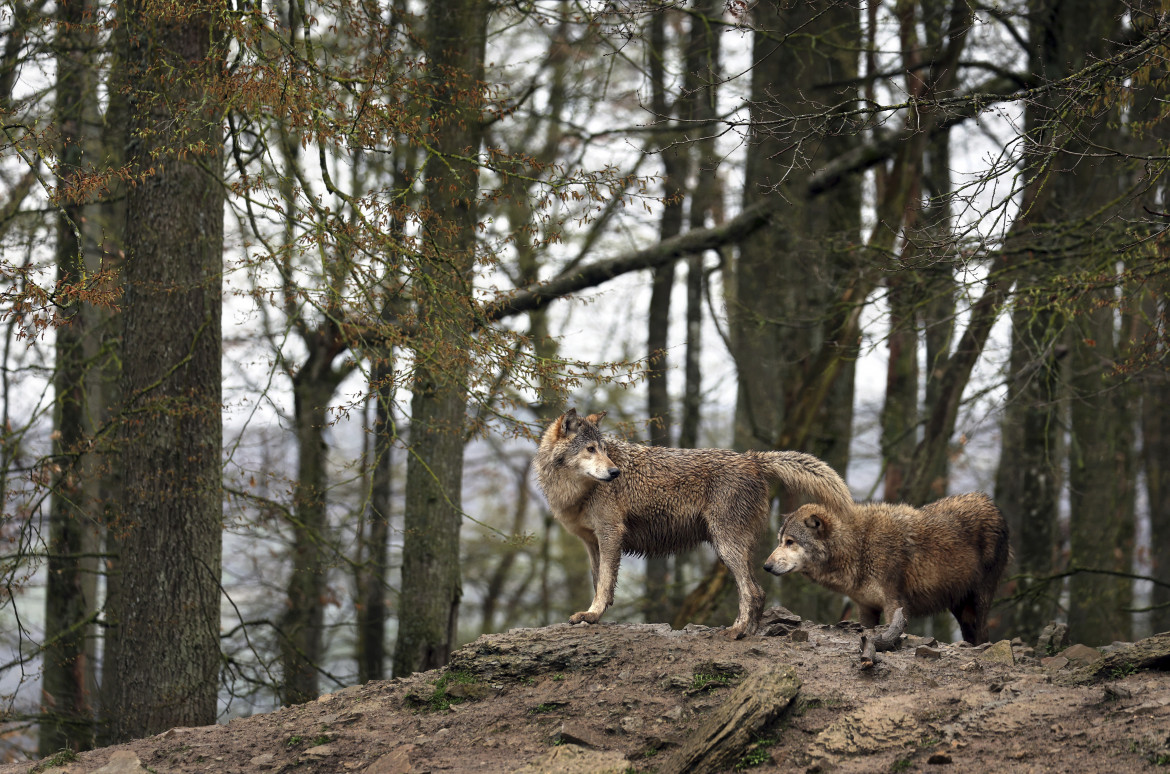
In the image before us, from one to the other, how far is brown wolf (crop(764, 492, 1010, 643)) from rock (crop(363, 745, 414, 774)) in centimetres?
367

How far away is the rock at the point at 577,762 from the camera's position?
20.6ft

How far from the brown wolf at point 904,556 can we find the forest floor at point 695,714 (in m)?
0.74

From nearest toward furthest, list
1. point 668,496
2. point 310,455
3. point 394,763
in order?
point 394,763, point 668,496, point 310,455

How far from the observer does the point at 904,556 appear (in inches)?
351

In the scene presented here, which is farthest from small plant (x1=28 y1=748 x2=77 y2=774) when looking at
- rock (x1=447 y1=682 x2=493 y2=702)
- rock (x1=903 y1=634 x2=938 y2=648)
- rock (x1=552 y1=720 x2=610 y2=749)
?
rock (x1=903 y1=634 x2=938 y2=648)

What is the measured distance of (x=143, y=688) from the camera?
30.9ft

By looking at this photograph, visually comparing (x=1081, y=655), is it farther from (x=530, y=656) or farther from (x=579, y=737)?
(x=530, y=656)

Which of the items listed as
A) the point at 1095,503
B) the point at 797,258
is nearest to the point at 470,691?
the point at 797,258

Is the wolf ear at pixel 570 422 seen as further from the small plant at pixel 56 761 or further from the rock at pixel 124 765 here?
the small plant at pixel 56 761

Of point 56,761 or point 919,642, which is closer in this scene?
point 56,761

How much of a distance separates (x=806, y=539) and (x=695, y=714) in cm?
266

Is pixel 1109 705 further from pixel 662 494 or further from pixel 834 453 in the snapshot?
pixel 834 453


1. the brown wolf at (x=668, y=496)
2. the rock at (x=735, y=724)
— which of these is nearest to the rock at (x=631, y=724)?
the rock at (x=735, y=724)

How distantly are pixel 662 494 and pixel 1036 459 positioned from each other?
856cm
